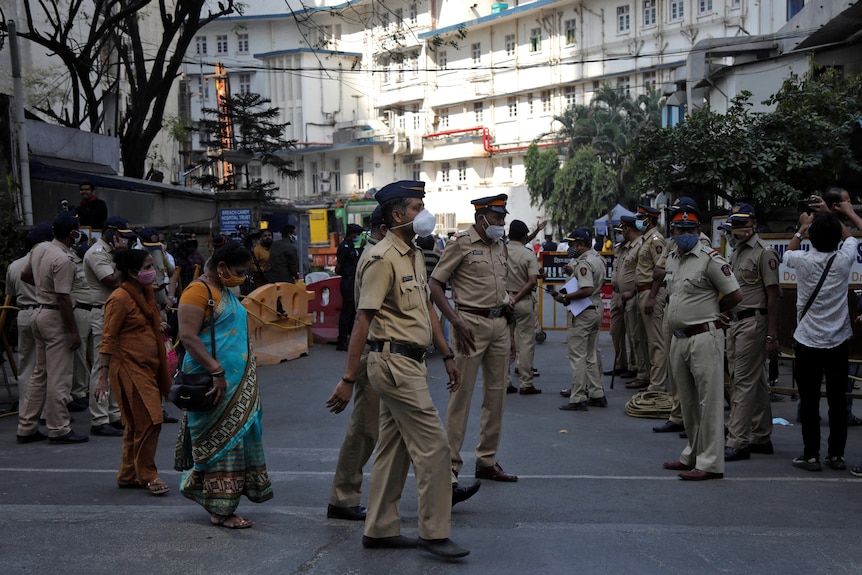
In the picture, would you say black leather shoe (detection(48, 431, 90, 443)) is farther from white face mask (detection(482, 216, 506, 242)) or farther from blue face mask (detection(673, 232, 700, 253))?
blue face mask (detection(673, 232, 700, 253))

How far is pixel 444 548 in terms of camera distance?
16.4ft

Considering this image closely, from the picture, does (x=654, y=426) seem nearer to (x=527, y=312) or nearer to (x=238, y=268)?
(x=527, y=312)

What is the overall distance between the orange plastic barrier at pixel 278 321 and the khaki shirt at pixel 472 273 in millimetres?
7074

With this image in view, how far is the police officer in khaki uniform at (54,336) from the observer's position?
8500 millimetres

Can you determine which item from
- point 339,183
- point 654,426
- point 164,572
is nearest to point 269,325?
point 654,426

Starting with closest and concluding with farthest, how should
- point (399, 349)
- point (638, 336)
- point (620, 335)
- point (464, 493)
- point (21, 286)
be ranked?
point (399, 349) < point (464, 493) < point (21, 286) < point (638, 336) < point (620, 335)

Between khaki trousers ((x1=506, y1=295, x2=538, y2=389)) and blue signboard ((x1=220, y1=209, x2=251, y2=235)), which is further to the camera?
blue signboard ((x1=220, y1=209, x2=251, y2=235))

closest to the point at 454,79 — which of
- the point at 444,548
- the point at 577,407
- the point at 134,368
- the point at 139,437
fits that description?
the point at 577,407

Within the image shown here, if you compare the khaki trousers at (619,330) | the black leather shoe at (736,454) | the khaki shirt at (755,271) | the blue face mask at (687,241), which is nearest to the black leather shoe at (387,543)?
the blue face mask at (687,241)

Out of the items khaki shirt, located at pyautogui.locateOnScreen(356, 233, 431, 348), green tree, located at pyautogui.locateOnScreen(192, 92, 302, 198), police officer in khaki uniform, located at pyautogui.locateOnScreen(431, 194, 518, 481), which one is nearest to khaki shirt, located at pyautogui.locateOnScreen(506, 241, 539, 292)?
police officer in khaki uniform, located at pyautogui.locateOnScreen(431, 194, 518, 481)

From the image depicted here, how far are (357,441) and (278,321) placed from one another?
352 inches

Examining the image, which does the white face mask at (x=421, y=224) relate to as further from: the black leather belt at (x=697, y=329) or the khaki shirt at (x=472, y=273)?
the black leather belt at (x=697, y=329)

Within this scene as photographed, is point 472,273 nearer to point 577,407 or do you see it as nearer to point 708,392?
point 708,392

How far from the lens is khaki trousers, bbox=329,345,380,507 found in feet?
19.0
